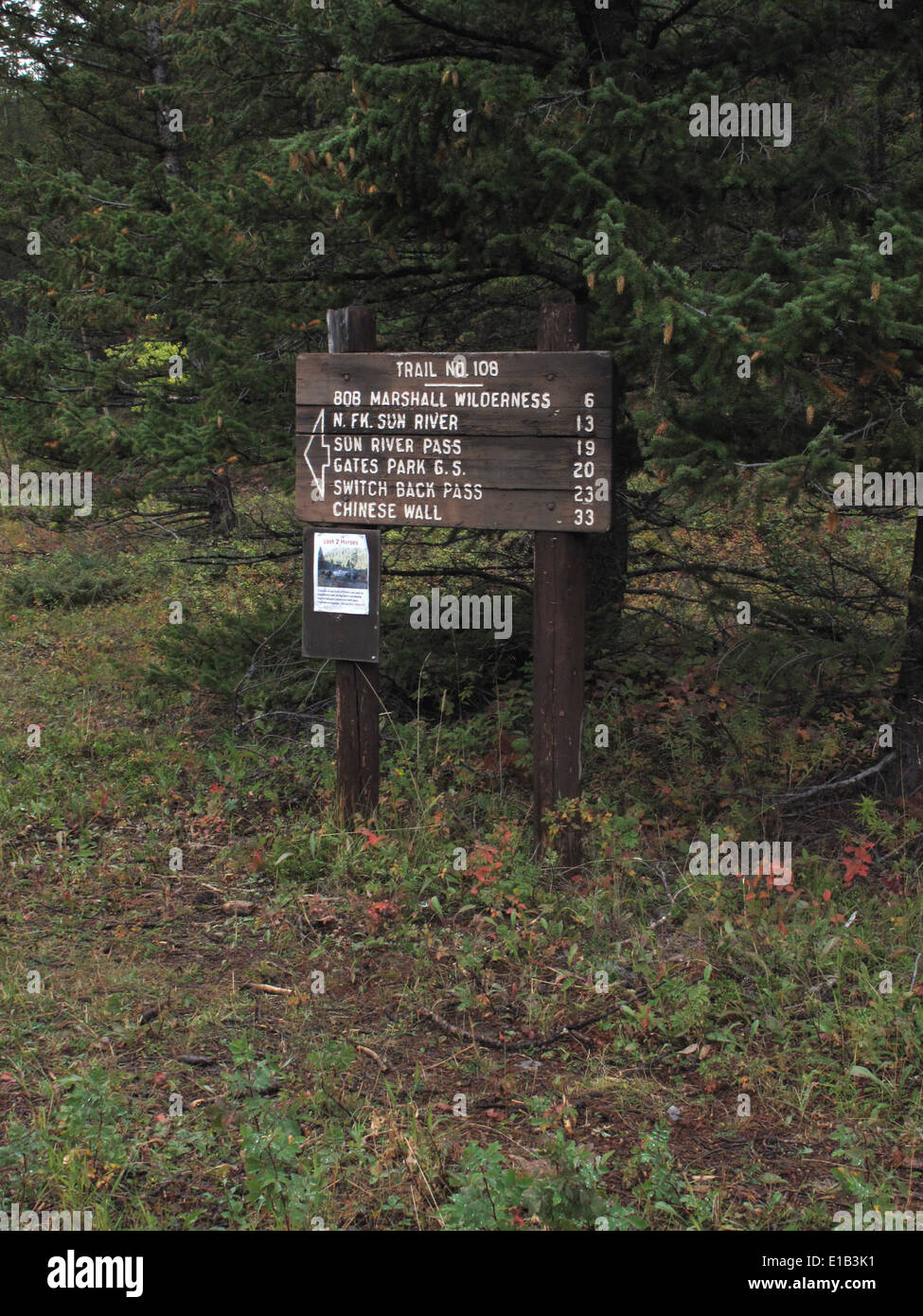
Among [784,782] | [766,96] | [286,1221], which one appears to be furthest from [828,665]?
[286,1221]

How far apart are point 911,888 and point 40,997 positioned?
4145 mm

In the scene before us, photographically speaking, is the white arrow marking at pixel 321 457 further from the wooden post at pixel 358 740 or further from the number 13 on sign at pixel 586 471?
the number 13 on sign at pixel 586 471

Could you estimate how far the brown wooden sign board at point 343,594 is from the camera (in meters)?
6.42

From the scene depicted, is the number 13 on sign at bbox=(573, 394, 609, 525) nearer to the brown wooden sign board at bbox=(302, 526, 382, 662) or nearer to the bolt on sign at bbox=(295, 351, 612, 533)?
the bolt on sign at bbox=(295, 351, 612, 533)

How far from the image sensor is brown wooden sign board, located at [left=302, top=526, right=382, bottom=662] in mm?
6422

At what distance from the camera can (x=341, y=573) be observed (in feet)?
21.3

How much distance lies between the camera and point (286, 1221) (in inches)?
131

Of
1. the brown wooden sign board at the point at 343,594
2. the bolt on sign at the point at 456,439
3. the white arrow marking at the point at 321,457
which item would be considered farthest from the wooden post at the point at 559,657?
the white arrow marking at the point at 321,457

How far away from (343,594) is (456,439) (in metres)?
1.16

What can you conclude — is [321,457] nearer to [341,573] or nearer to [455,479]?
[341,573]

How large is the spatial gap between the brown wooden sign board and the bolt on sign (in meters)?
0.14

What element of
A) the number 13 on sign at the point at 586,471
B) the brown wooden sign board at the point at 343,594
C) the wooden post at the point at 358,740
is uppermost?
the number 13 on sign at the point at 586,471

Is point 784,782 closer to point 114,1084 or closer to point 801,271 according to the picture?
point 801,271

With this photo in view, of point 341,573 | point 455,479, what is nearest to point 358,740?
point 341,573
